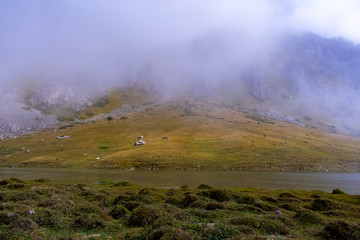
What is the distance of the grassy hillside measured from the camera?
270 feet

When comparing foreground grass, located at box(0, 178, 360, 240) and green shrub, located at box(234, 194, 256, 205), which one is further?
green shrub, located at box(234, 194, 256, 205)

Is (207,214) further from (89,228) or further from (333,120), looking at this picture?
(333,120)

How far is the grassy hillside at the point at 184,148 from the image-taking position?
3246 inches

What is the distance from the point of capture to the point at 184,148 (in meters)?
96.4

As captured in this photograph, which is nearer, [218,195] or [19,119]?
[218,195]

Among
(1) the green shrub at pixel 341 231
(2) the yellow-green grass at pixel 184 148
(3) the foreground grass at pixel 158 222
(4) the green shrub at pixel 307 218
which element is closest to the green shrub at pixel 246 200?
(3) the foreground grass at pixel 158 222

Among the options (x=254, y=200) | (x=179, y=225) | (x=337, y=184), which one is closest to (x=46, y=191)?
(x=179, y=225)

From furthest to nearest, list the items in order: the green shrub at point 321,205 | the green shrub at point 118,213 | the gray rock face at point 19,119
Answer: the gray rock face at point 19,119
the green shrub at point 321,205
the green shrub at point 118,213

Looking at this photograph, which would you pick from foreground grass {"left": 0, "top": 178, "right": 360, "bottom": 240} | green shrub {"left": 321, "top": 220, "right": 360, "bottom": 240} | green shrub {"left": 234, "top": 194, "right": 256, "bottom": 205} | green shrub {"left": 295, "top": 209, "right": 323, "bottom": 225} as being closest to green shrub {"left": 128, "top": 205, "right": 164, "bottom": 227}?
foreground grass {"left": 0, "top": 178, "right": 360, "bottom": 240}

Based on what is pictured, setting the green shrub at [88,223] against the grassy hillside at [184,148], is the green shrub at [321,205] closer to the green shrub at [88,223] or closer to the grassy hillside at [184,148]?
the green shrub at [88,223]

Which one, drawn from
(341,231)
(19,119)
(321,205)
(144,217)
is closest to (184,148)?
(321,205)

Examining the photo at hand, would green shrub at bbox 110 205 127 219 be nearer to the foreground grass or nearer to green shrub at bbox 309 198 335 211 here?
the foreground grass

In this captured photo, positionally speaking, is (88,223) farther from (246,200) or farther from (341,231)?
(246,200)

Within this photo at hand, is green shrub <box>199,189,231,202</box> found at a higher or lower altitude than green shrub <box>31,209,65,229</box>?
lower
